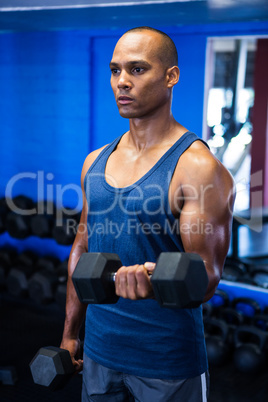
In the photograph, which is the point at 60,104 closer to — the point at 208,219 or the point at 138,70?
the point at 138,70

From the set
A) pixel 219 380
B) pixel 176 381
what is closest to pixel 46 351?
pixel 176 381

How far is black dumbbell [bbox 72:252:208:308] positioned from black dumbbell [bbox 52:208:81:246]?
2135mm

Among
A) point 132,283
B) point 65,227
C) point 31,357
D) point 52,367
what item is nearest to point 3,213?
point 65,227

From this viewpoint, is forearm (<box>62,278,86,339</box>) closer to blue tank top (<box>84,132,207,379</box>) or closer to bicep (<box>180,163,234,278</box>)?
blue tank top (<box>84,132,207,379</box>)

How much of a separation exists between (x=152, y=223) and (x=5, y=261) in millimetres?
2597

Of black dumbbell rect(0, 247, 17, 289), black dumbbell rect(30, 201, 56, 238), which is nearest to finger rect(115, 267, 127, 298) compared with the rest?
black dumbbell rect(30, 201, 56, 238)

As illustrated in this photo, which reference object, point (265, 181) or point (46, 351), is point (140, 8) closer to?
point (46, 351)

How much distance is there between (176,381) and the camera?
3.57ft

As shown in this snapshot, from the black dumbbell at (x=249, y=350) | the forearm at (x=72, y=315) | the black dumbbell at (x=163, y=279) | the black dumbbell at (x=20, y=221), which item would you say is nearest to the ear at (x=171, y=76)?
Answer: the black dumbbell at (x=163, y=279)

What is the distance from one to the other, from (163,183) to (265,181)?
5.89 m

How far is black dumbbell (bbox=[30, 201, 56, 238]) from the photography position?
3.18 meters

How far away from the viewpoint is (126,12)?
244cm

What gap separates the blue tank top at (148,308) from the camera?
107 centimetres

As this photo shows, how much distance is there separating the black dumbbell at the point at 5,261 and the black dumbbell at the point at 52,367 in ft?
7.29
